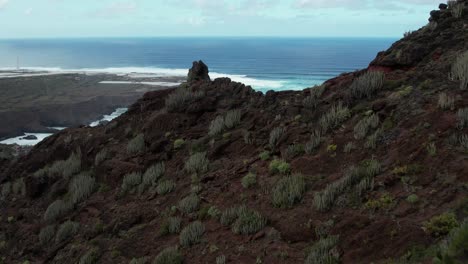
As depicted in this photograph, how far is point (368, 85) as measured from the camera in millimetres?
11078

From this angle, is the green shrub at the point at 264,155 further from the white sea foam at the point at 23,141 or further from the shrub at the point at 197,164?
the white sea foam at the point at 23,141

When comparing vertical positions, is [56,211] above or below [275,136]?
below

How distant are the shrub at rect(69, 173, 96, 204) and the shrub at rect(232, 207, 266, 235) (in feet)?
18.7

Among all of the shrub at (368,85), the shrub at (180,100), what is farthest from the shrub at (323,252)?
the shrub at (180,100)

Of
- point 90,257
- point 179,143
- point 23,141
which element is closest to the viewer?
point 90,257

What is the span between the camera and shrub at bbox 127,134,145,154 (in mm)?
13530

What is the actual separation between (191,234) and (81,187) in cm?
526

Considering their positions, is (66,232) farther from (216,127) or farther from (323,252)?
(323,252)

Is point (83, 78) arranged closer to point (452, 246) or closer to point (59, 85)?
point (59, 85)

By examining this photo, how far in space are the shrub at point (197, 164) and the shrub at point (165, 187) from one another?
664 mm

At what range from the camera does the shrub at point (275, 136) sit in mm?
10810

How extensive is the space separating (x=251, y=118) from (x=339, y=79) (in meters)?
2.96

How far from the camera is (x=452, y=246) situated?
493 centimetres

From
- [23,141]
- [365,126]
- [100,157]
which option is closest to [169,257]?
[365,126]
